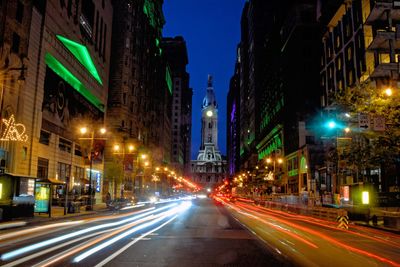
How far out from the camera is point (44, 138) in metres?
48.7

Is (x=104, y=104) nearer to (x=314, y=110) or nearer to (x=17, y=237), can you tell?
(x=314, y=110)

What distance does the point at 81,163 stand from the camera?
207 feet

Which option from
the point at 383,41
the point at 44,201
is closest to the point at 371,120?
the point at 383,41

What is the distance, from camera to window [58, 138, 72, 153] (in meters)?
54.2

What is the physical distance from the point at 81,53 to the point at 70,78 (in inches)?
255

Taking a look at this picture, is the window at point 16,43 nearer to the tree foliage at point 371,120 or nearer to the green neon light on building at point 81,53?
the green neon light on building at point 81,53

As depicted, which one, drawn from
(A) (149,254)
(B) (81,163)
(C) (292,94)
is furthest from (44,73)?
(C) (292,94)

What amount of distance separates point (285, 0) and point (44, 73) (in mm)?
73882

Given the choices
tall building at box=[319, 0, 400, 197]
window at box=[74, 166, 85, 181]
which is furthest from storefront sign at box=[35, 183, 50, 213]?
window at box=[74, 166, 85, 181]

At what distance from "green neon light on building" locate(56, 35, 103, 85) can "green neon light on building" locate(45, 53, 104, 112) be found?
3339 mm

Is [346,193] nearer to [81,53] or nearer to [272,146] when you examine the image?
[81,53]

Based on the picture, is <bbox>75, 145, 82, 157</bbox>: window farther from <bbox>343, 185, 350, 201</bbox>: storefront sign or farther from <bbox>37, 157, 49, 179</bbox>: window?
<bbox>343, 185, 350, 201</bbox>: storefront sign

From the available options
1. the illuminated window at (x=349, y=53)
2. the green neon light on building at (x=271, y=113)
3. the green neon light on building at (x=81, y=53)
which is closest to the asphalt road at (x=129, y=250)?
the green neon light on building at (x=81, y=53)

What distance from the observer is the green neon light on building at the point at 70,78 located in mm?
49438
